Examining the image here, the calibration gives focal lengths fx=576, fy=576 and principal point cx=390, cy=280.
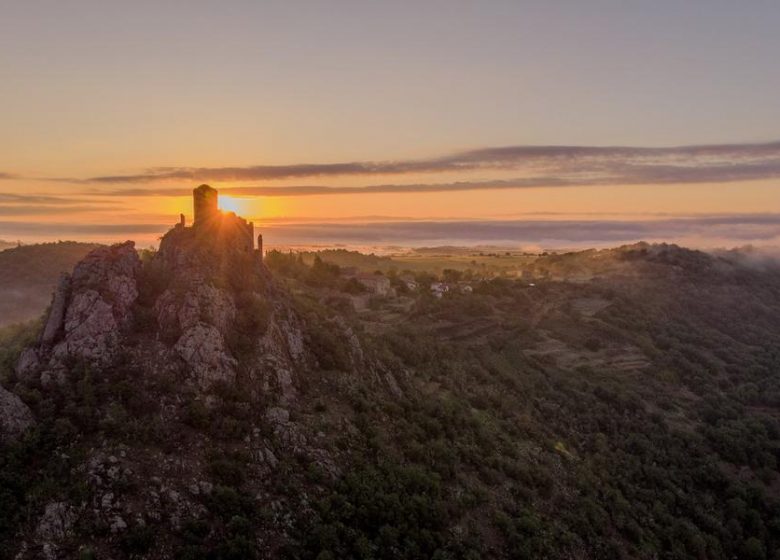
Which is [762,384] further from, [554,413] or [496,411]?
[496,411]

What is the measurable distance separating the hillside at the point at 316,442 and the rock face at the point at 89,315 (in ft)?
0.30

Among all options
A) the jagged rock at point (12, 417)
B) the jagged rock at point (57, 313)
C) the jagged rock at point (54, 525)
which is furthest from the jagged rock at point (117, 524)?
the jagged rock at point (57, 313)

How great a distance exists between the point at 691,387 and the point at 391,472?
44977 millimetres

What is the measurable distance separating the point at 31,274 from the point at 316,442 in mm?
73941

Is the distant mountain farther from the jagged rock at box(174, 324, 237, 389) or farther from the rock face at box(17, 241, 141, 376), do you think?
the jagged rock at box(174, 324, 237, 389)

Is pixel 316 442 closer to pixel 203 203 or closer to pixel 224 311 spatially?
pixel 224 311

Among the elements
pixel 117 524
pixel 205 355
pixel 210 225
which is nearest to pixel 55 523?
pixel 117 524

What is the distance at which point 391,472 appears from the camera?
2469 centimetres

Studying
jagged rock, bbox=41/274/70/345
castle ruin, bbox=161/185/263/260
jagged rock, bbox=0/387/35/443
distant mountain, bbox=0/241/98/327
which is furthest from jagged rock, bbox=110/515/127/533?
distant mountain, bbox=0/241/98/327

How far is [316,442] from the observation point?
2416 centimetres

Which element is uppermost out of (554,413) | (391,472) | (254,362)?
(254,362)

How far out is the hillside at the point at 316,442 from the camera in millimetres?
18859

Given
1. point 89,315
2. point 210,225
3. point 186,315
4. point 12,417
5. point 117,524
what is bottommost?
point 117,524

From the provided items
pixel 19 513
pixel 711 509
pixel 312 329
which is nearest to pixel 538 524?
pixel 312 329
